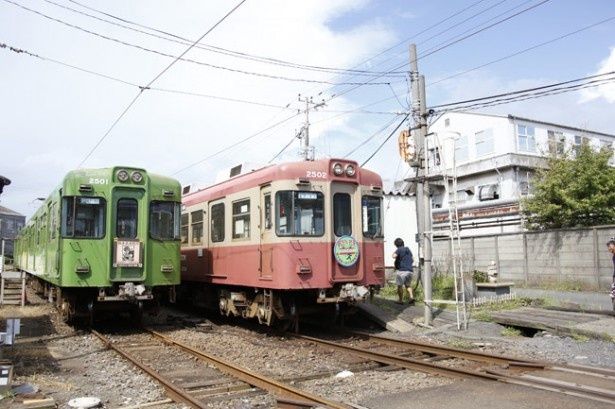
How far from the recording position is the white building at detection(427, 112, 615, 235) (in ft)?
102

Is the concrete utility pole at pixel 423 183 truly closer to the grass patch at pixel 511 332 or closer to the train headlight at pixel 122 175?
the grass patch at pixel 511 332

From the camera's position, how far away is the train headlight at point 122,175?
1174 cm

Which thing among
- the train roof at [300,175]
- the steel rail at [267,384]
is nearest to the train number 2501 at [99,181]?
the train roof at [300,175]

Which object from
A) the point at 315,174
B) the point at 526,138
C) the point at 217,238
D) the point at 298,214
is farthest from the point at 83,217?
the point at 526,138

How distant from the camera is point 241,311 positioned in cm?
1230

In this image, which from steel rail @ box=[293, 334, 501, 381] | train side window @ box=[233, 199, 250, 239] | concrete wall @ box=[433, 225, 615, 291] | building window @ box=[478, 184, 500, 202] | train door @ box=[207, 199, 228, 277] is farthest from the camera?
building window @ box=[478, 184, 500, 202]

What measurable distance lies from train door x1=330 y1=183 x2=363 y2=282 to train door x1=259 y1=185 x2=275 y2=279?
1.15m

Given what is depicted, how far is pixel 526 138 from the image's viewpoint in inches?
1312

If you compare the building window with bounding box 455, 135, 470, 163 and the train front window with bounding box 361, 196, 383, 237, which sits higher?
the building window with bounding box 455, 135, 470, 163

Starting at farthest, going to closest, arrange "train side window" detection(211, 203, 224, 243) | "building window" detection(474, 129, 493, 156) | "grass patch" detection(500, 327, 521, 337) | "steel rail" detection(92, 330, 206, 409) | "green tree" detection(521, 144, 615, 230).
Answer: "building window" detection(474, 129, 493, 156) < "green tree" detection(521, 144, 615, 230) < "train side window" detection(211, 203, 224, 243) < "grass patch" detection(500, 327, 521, 337) < "steel rail" detection(92, 330, 206, 409)

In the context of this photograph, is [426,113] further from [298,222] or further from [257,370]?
[257,370]

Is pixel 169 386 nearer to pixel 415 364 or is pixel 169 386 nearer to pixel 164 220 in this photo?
pixel 415 364

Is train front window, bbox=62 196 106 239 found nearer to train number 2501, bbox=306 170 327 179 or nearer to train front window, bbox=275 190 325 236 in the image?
train front window, bbox=275 190 325 236

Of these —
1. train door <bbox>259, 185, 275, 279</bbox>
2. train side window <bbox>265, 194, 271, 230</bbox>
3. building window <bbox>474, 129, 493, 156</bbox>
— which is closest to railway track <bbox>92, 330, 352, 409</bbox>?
train door <bbox>259, 185, 275, 279</bbox>
